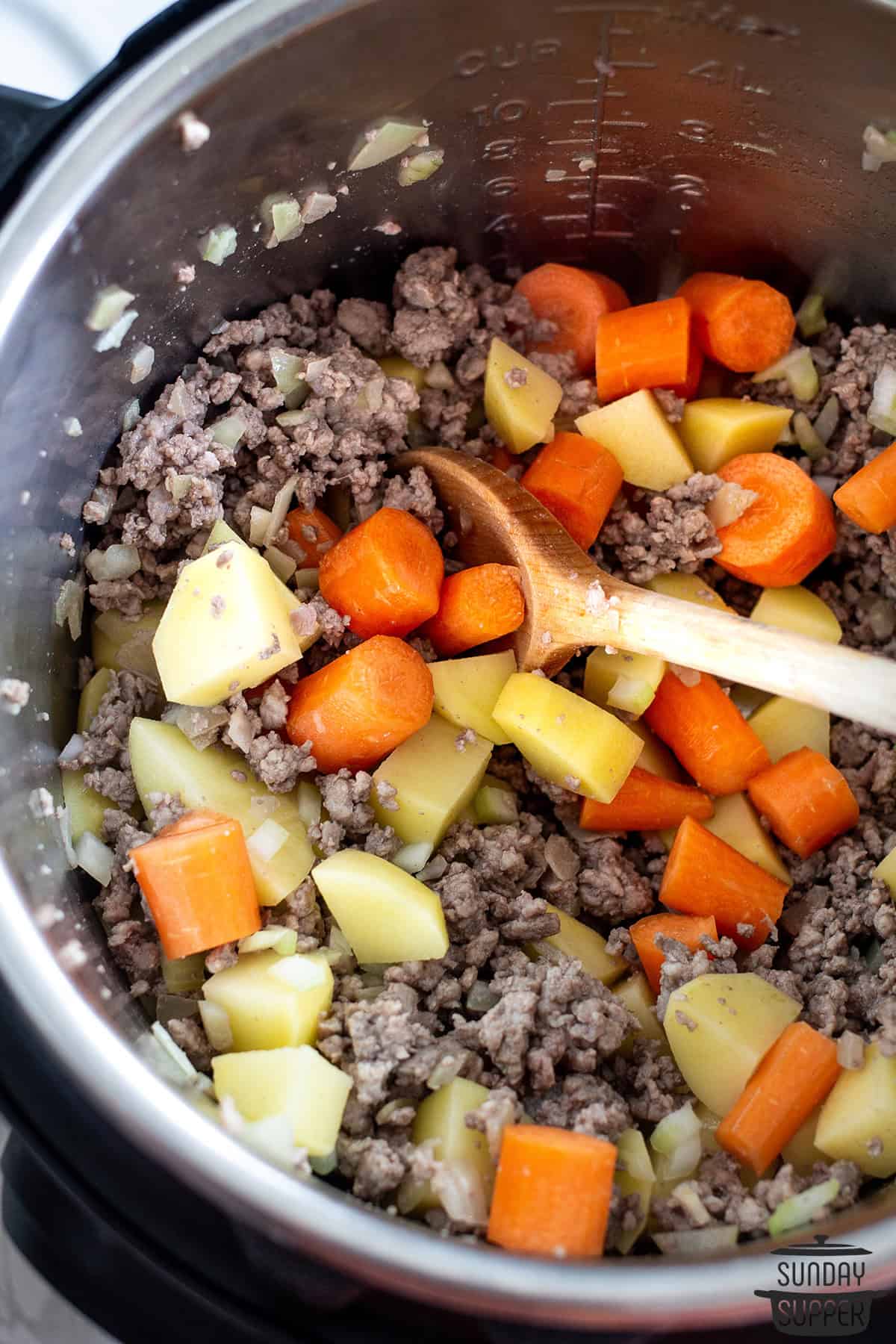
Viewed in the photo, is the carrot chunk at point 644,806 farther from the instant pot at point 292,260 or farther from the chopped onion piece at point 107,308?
the chopped onion piece at point 107,308

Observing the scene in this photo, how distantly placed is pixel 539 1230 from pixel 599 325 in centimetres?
195

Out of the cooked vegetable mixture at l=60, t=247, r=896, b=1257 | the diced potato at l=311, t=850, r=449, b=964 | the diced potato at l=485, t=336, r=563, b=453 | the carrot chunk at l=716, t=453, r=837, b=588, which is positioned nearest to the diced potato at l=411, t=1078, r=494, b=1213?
the cooked vegetable mixture at l=60, t=247, r=896, b=1257

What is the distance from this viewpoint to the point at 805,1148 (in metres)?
1.99

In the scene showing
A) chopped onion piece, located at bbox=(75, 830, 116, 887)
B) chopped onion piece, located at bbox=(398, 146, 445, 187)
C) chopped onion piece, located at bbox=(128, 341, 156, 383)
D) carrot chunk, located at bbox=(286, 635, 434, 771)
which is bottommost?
carrot chunk, located at bbox=(286, 635, 434, 771)

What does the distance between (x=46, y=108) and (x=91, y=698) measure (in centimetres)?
106

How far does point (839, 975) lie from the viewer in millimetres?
2207

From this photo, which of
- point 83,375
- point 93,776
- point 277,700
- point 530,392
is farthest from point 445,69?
point 93,776

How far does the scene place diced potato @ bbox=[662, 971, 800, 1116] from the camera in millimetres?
1986

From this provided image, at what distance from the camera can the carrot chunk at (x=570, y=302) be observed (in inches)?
105

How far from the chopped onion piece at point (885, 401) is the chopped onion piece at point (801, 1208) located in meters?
1.60

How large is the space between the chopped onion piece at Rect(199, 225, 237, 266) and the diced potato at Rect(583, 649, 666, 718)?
1147 mm

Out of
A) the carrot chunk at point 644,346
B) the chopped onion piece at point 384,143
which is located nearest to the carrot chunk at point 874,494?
the carrot chunk at point 644,346

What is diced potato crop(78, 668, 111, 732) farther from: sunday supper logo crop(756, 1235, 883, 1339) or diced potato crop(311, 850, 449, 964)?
sunday supper logo crop(756, 1235, 883, 1339)

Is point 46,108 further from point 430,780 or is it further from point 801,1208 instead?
point 801,1208
